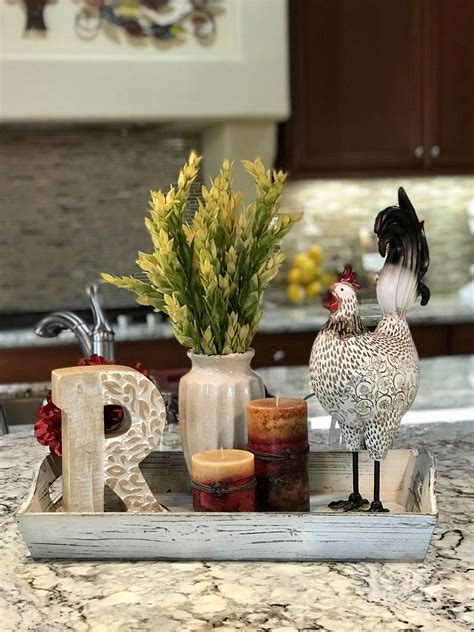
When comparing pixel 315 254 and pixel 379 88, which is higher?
pixel 379 88

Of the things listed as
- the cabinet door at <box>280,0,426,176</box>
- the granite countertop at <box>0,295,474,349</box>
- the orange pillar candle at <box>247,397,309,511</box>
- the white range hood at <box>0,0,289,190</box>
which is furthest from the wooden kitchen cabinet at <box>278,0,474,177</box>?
the orange pillar candle at <box>247,397,309,511</box>

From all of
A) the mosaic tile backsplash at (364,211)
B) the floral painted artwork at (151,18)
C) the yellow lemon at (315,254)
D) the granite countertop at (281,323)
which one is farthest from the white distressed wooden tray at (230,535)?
the mosaic tile backsplash at (364,211)

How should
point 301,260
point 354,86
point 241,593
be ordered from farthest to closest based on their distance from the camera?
point 301,260
point 354,86
point 241,593

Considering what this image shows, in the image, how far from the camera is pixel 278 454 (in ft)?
3.72

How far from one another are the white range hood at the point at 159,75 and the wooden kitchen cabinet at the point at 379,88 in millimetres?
172

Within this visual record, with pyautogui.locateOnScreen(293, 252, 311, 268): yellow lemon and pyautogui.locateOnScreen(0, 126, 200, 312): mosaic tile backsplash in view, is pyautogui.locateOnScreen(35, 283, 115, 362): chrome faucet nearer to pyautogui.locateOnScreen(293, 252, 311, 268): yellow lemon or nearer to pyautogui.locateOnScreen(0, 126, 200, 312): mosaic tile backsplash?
pyautogui.locateOnScreen(0, 126, 200, 312): mosaic tile backsplash

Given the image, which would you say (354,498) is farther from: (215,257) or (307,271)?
(307,271)

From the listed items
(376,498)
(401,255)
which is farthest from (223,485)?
(401,255)

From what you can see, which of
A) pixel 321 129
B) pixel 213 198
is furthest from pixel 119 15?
pixel 213 198

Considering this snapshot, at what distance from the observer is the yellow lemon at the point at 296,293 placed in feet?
12.7

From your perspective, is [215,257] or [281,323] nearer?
[215,257]

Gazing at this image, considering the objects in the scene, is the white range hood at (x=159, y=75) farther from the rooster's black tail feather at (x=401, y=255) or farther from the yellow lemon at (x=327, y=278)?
the rooster's black tail feather at (x=401, y=255)

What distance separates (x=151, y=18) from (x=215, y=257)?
2.47 m

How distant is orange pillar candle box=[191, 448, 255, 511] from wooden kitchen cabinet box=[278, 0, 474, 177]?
2.73 meters
